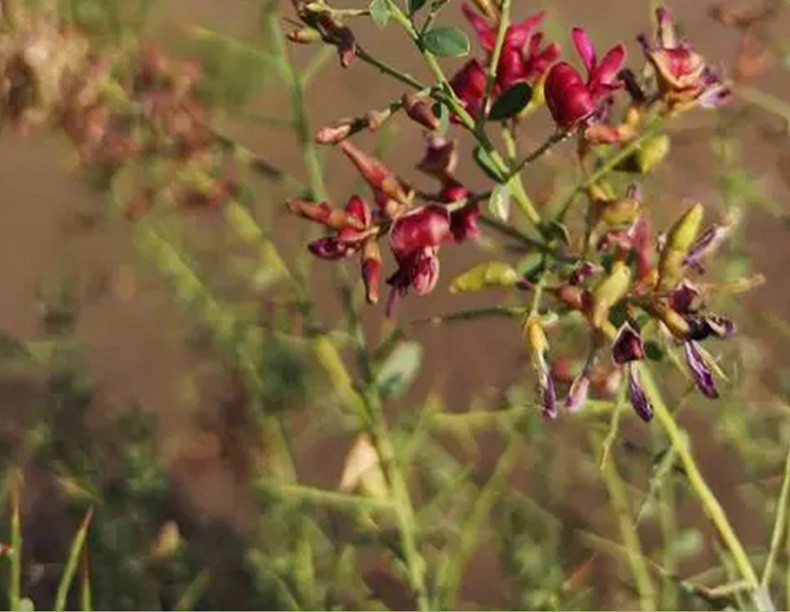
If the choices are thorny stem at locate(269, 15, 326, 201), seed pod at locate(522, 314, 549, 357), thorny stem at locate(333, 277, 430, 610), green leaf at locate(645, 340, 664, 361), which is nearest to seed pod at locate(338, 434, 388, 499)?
thorny stem at locate(333, 277, 430, 610)

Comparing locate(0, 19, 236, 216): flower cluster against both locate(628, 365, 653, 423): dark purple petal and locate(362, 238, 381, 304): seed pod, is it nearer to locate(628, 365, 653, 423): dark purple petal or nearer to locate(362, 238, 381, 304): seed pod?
locate(362, 238, 381, 304): seed pod

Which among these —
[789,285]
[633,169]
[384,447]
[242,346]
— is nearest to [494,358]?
[789,285]

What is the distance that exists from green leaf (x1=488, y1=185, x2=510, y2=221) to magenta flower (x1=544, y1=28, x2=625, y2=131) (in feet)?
0.11

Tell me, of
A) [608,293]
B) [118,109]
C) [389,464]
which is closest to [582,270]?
[608,293]

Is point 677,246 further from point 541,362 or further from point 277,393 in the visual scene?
point 277,393

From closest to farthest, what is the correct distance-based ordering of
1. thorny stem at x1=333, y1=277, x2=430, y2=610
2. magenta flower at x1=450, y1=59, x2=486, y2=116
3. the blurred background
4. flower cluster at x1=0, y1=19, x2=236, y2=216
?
magenta flower at x1=450, y1=59, x2=486, y2=116
thorny stem at x1=333, y1=277, x2=430, y2=610
flower cluster at x1=0, y1=19, x2=236, y2=216
the blurred background

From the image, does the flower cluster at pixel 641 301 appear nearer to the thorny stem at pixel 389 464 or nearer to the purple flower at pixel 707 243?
the purple flower at pixel 707 243

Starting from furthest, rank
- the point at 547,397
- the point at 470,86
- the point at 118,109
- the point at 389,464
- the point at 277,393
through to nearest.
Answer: the point at 277,393
the point at 118,109
the point at 389,464
the point at 470,86
the point at 547,397

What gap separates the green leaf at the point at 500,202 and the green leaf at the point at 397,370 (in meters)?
0.43

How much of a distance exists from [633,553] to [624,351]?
37cm

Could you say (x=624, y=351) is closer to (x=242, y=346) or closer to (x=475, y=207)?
(x=475, y=207)

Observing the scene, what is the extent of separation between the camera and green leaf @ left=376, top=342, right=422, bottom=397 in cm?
116

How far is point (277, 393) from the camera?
1.56 m

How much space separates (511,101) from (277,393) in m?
0.84
